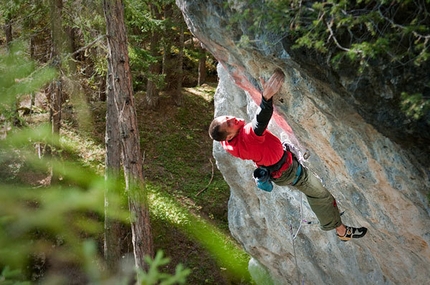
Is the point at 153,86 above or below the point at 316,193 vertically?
below

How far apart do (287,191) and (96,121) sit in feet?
35.0

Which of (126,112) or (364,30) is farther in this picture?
(126,112)

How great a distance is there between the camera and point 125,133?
8.86m

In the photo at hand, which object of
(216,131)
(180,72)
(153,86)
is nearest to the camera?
(216,131)

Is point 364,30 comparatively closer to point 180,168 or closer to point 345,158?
point 345,158

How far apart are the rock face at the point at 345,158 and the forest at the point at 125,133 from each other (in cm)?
47

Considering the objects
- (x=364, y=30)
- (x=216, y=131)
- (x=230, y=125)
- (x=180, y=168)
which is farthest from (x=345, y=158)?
(x=180, y=168)

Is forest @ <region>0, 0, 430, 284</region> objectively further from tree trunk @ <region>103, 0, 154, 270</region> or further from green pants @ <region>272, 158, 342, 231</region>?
green pants @ <region>272, 158, 342, 231</region>

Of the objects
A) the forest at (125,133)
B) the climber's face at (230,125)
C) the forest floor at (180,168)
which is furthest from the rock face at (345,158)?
the forest floor at (180,168)

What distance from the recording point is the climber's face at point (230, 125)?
187 inches

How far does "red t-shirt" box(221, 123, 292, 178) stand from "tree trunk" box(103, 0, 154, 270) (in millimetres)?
4111

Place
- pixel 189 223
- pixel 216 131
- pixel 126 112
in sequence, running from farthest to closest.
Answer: pixel 189 223
pixel 126 112
pixel 216 131

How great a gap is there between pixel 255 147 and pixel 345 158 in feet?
3.47

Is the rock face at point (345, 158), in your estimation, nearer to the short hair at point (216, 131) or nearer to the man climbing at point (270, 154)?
the man climbing at point (270, 154)
